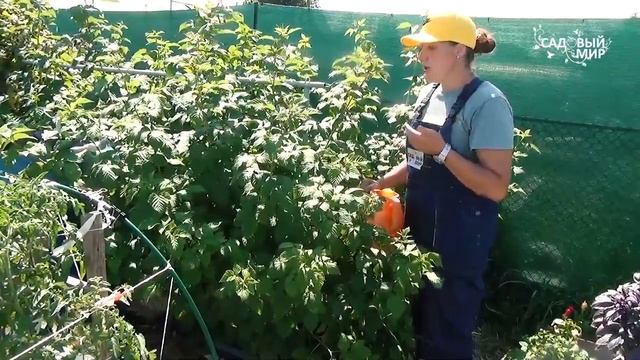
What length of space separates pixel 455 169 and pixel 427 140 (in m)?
0.16

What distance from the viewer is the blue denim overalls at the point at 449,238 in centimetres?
294

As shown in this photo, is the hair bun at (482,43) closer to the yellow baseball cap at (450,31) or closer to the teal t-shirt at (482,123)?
the yellow baseball cap at (450,31)

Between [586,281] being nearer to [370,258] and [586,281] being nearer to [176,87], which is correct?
[370,258]

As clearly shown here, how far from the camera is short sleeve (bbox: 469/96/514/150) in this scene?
110 inches

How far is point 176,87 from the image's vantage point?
146 inches

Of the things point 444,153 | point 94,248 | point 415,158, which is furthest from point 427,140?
point 94,248

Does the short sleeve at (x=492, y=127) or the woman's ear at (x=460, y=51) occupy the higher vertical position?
the woman's ear at (x=460, y=51)

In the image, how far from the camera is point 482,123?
2.82m

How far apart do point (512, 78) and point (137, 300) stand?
243cm

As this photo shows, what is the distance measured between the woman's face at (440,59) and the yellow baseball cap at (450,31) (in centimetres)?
3

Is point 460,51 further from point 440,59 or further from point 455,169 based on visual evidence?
point 455,169

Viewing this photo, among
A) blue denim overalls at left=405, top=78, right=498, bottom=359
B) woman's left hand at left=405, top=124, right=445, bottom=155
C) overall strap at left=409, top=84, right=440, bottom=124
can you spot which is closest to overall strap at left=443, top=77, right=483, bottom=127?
blue denim overalls at left=405, top=78, right=498, bottom=359

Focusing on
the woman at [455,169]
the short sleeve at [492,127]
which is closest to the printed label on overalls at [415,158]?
the woman at [455,169]

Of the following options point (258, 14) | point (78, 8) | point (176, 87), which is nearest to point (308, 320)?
point (176, 87)
